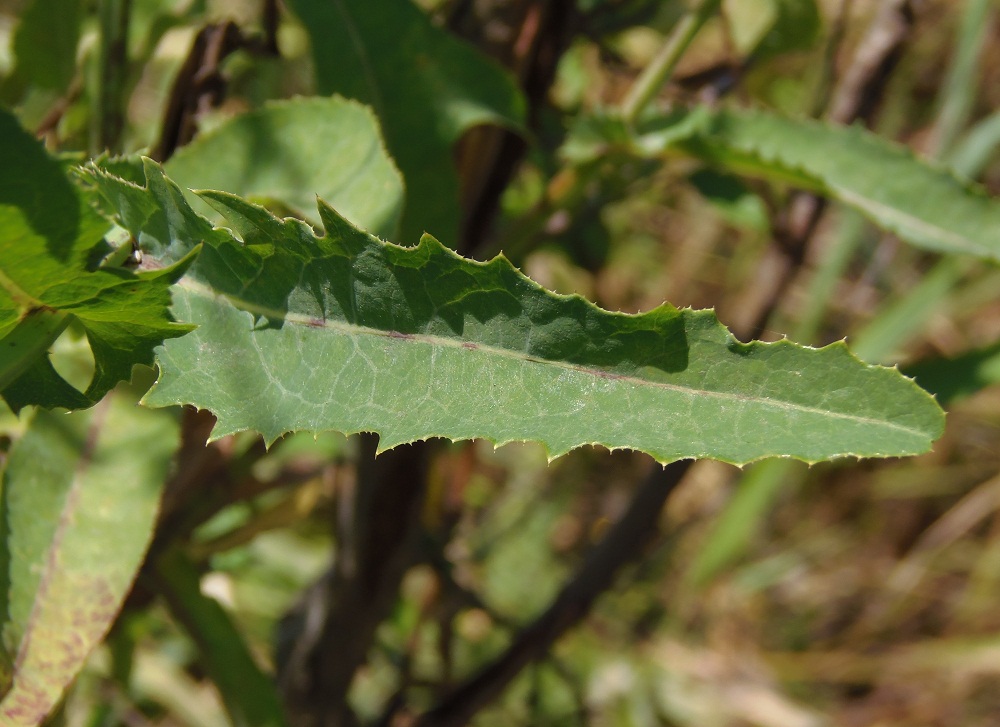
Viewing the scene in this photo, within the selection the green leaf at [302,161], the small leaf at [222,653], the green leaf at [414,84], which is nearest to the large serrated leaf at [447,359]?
the green leaf at [302,161]

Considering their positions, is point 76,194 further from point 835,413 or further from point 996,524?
point 996,524

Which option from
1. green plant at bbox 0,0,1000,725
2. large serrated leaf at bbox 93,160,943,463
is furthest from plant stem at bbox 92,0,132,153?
large serrated leaf at bbox 93,160,943,463

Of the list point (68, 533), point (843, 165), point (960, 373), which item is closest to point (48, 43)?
point (68, 533)

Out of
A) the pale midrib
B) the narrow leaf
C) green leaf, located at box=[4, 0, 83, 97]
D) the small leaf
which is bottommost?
the small leaf

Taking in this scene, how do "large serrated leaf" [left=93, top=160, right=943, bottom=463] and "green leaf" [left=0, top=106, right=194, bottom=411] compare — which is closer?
"green leaf" [left=0, top=106, right=194, bottom=411]

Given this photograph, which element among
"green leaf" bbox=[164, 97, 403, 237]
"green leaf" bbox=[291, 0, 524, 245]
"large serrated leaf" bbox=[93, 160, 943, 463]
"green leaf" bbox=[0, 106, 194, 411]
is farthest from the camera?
"green leaf" bbox=[291, 0, 524, 245]

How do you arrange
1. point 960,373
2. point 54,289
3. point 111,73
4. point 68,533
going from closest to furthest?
point 54,289, point 68,533, point 111,73, point 960,373

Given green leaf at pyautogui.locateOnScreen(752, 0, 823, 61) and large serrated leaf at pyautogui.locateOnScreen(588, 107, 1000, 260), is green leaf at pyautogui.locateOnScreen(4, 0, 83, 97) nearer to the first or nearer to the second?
large serrated leaf at pyautogui.locateOnScreen(588, 107, 1000, 260)

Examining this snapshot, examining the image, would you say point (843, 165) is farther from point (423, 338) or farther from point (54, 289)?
point (54, 289)
